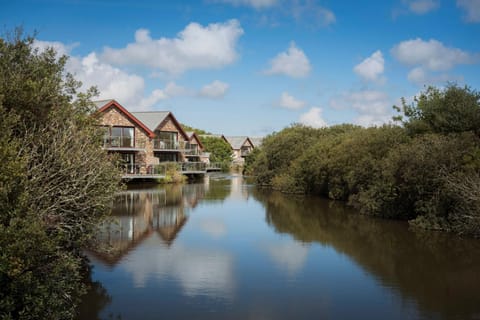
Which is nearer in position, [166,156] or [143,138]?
[143,138]

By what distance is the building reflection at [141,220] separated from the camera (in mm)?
14492

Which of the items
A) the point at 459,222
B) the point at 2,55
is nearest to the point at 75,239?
the point at 2,55

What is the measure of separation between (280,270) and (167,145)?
3551cm

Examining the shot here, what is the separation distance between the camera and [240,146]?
94.8 meters

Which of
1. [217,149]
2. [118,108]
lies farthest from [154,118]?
Result: [217,149]

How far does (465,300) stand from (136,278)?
7950mm

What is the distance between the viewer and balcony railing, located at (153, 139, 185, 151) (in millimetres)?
45506

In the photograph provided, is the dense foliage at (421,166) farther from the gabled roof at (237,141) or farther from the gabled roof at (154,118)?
the gabled roof at (237,141)

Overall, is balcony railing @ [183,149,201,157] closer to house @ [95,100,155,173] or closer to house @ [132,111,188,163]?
house @ [132,111,188,163]

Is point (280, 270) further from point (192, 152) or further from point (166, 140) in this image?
point (192, 152)

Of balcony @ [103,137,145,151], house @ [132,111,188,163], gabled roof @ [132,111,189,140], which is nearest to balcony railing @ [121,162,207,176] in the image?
balcony @ [103,137,145,151]

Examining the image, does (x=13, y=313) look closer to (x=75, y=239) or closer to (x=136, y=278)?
(x=75, y=239)

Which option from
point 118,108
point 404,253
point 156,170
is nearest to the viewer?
point 404,253

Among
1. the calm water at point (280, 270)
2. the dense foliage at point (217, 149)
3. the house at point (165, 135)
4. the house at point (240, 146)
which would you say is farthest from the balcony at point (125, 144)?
the house at point (240, 146)
